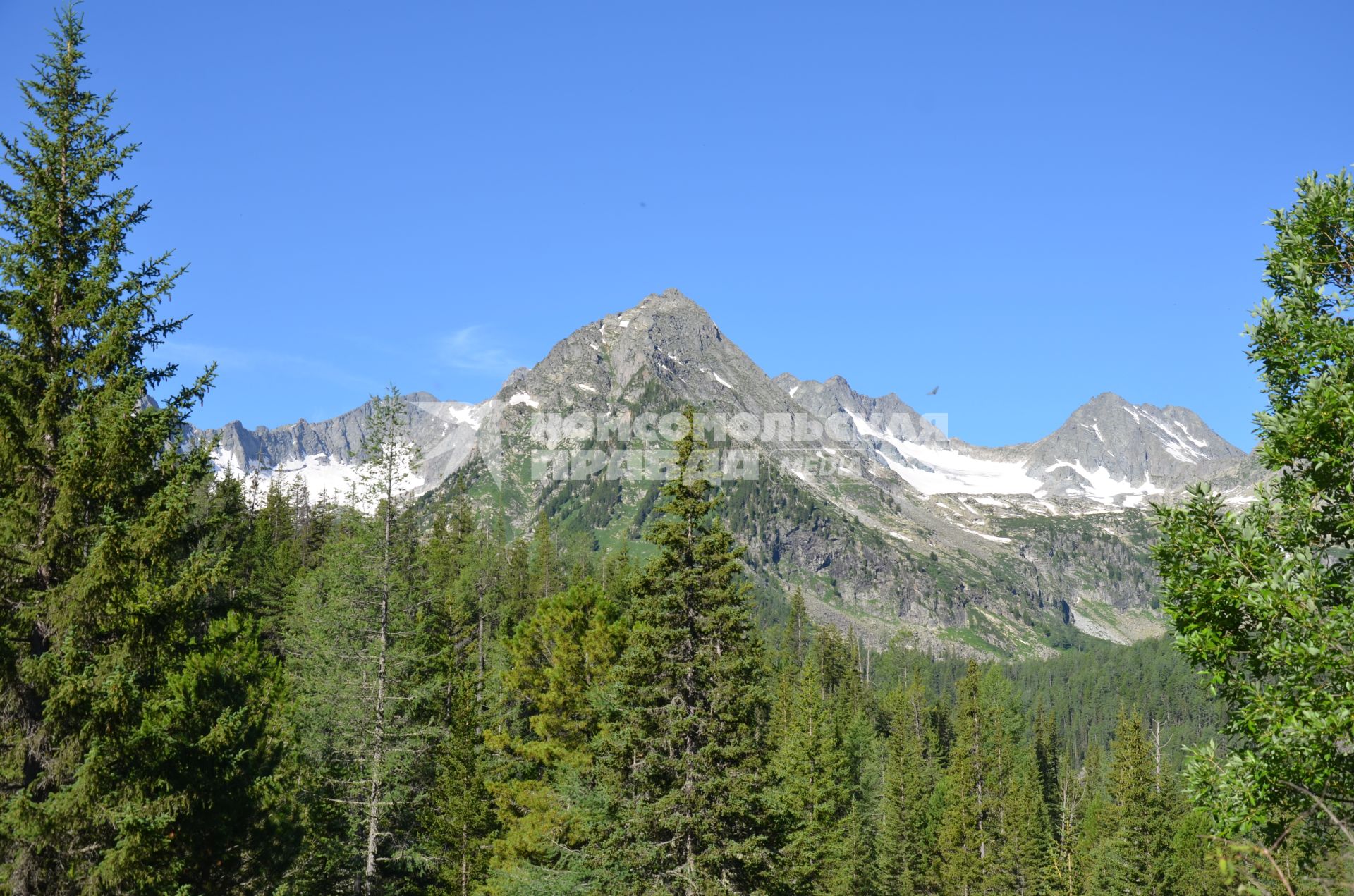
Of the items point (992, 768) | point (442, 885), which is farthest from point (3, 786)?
point (992, 768)

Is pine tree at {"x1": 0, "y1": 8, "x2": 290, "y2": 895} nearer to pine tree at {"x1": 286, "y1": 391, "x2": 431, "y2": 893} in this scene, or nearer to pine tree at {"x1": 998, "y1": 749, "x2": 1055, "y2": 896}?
pine tree at {"x1": 286, "y1": 391, "x2": 431, "y2": 893}

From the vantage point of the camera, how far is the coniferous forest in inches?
420

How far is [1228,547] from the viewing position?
416 inches

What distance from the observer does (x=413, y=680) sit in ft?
115

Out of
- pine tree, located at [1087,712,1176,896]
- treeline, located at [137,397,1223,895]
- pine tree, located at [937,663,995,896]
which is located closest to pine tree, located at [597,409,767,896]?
treeline, located at [137,397,1223,895]

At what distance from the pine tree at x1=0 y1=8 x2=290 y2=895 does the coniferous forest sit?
5 centimetres

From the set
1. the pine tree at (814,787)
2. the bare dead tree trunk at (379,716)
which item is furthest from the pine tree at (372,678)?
the pine tree at (814,787)

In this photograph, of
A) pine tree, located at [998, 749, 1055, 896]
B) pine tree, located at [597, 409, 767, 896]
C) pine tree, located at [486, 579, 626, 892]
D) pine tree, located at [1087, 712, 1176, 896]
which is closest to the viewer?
pine tree, located at [597, 409, 767, 896]

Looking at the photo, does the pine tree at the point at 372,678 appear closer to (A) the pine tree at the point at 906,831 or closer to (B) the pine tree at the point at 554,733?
(B) the pine tree at the point at 554,733

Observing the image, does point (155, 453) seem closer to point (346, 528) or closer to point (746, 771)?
point (746, 771)

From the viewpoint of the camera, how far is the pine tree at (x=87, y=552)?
13.6 m

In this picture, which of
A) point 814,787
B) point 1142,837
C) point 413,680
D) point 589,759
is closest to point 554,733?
point 589,759

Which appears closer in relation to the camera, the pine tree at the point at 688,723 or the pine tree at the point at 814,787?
the pine tree at the point at 688,723

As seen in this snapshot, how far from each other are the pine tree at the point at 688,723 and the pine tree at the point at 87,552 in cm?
1186
